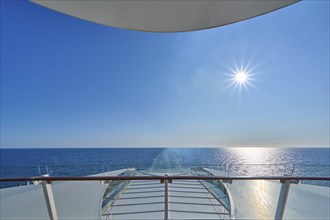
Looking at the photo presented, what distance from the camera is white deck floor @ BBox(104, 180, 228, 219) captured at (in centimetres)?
197

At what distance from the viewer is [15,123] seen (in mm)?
23094

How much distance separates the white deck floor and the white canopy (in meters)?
1.91

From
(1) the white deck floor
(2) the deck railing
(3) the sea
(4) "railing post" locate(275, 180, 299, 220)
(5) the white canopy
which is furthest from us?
(3) the sea

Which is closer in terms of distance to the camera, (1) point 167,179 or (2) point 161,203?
(1) point 167,179

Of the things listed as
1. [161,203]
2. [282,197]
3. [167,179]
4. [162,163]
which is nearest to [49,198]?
[167,179]

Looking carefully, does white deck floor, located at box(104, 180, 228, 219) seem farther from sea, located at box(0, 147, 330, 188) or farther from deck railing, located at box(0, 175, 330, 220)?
deck railing, located at box(0, 175, 330, 220)

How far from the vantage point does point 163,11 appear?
28.4 inches

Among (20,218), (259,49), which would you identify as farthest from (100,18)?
(259,49)

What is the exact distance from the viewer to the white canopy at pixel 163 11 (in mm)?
672

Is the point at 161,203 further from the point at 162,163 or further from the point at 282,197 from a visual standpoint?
the point at 282,197

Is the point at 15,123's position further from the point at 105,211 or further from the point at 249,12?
the point at 249,12

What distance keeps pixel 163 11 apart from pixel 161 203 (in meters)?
2.15

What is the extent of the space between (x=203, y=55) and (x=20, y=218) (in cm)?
529

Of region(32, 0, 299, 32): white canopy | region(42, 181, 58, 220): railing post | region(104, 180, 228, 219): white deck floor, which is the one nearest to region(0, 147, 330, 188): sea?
region(42, 181, 58, 220): railing post
